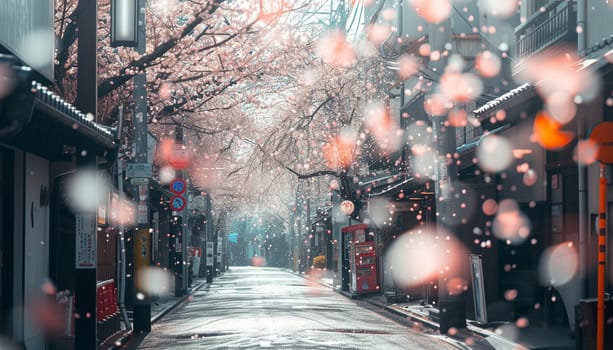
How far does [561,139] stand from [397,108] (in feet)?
83.2

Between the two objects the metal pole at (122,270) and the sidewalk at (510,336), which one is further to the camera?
the metal pole at (122,270)

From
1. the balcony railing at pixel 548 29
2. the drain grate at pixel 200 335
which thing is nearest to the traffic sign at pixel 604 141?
the balcony railing at pixel 548 29

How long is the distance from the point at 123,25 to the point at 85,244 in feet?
17.1

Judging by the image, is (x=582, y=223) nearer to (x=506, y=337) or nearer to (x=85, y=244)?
(x=506, y=337)

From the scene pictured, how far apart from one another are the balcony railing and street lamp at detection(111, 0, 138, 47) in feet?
28.1

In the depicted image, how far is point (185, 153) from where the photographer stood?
2914 cm

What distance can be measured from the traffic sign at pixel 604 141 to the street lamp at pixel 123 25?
9580 millimetres

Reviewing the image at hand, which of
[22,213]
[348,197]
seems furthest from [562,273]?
[348,197]

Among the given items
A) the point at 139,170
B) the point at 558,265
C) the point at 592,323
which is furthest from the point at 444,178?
the point at 592,323

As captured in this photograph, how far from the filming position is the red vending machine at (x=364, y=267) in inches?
1430

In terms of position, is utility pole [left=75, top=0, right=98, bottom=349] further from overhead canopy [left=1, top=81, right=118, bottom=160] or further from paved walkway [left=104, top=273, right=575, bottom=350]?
paved walkway [left=104, top=273, right=575, bottom=350]

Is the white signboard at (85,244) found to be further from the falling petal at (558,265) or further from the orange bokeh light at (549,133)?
the falling petal at (558,265)

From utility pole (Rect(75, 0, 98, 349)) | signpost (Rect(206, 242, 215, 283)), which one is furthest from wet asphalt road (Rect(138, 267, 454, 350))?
signpost (Rect(206, 242, 215, 283))

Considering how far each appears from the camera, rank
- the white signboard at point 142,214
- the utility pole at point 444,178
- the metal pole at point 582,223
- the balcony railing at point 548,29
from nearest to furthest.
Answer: the metal pole at point 582,223 → the utility pole at point 444,178 → the balcony railing at point 548,29 → the white signboard at point 142,214
